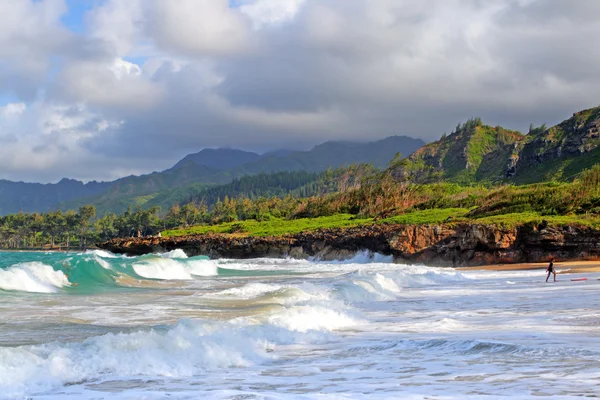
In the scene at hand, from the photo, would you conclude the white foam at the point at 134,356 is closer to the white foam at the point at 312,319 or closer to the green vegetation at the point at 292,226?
the white foam at the point at 312,319

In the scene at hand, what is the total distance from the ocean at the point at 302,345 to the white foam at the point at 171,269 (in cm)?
1505

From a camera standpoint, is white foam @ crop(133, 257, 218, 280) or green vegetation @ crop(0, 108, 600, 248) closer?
white foam @ crop(133, 257, 218, 280)

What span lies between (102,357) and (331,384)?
4367mm

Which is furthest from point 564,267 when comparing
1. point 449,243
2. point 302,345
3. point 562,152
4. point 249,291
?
point 562,152

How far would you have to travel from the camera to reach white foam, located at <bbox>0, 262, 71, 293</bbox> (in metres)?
25.0

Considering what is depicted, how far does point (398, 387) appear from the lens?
895 cm

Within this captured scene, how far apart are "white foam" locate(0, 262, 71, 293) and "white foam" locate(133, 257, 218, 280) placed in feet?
29.7

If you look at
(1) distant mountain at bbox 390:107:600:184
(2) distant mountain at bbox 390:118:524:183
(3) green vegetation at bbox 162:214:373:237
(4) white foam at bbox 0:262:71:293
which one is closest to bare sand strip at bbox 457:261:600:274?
(3) green vegetation at bbox 162:214:373:237

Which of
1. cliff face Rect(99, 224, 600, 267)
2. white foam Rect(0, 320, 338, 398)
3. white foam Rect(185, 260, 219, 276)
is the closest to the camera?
white foam Rect(0, 320, 338, 398)

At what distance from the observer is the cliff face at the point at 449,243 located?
42.1 m

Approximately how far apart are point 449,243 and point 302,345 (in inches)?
1351

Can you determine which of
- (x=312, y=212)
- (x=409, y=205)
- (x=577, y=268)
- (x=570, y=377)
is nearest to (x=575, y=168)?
(x=409, y=205)

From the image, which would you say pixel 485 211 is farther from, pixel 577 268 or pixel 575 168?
pixel 575 168

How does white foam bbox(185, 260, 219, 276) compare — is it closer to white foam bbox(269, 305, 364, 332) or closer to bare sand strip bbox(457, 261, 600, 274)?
bare sand strip bbox(457, 261, 600, 274)
